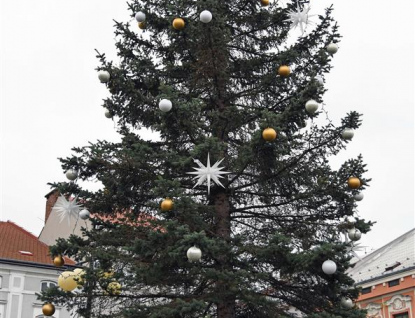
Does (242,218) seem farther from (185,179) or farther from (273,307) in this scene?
(273,307)

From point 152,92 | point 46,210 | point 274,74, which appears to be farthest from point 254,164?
point 46,210

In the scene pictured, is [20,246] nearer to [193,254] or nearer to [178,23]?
[178,23]

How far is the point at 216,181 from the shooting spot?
8.66 meters

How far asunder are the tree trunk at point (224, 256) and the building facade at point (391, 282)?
12314 mm

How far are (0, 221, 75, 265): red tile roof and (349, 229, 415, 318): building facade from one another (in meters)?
13.8

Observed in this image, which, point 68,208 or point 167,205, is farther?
point 68,208

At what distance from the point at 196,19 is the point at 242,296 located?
215 inches

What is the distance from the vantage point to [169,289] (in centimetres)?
992

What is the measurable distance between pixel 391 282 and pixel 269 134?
55.5ft

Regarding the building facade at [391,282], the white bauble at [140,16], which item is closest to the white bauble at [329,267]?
the white bauble at [140,16]

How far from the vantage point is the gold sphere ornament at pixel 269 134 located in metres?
8.23

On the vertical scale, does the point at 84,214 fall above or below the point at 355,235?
above

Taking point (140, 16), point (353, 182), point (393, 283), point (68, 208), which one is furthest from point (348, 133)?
point (393, 283)

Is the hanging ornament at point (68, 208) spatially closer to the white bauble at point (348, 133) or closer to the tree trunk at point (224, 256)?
the tree trunk at point (224, 256)
